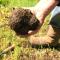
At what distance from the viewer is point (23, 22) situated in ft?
5.14

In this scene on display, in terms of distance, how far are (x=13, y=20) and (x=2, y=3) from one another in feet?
5.00

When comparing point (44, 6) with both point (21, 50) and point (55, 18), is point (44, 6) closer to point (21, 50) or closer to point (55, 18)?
point (55, 18)

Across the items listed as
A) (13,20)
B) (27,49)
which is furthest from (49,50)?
(13,20)

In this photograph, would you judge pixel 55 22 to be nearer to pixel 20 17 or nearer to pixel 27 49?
pixel 27 49

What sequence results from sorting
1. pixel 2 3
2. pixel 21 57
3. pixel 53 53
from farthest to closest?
1. pixel 2 3
2. pixel 53 53
3. pixel 21 57

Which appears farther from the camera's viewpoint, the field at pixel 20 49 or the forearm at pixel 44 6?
the field at pixel 20 49

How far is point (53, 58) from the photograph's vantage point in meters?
2.40

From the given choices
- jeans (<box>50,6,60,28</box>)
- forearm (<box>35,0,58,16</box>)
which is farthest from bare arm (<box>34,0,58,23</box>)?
jeans (<box>50,6,60,28</box>)

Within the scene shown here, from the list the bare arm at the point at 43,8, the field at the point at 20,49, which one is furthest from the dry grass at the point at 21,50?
the bare arm at the point at 43,8

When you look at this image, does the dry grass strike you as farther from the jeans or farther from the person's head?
the person's head

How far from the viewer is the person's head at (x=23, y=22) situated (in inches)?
60.6

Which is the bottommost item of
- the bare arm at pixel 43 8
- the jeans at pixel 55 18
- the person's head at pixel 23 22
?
the jeans at pixel 55 18

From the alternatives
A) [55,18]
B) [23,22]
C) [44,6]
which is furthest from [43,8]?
[55,18]

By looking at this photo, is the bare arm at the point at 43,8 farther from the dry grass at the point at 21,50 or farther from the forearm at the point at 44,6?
the dry grass at the point at 21,50
